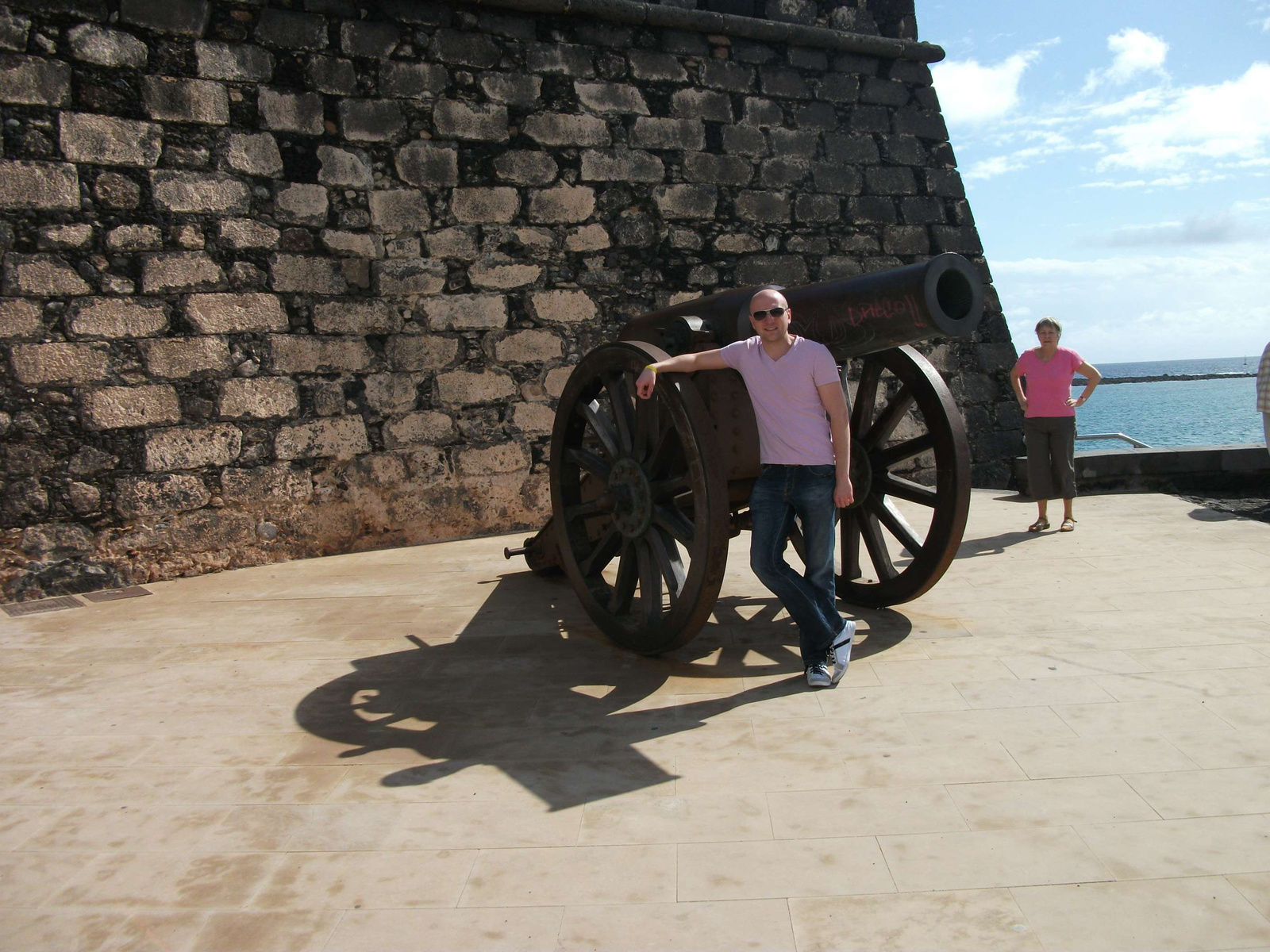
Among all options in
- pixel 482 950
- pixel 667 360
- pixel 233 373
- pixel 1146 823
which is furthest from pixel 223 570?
pixel 1146 823

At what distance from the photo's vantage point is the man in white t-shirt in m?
3.39

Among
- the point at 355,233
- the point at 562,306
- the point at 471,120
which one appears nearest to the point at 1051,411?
the point at 562,306

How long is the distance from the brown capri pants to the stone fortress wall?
210 cm

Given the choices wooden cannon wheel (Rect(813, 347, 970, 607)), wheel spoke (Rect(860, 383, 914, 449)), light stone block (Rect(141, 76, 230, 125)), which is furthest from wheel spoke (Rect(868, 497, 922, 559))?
light stone block (Rect(141, 76, 230, 125))

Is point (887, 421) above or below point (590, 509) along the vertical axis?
above

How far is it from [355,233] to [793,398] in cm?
363

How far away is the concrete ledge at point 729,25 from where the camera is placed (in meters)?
6.59

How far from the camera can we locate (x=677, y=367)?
11.6 feet

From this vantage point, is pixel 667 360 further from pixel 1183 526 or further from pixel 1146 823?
pixel 1183 526

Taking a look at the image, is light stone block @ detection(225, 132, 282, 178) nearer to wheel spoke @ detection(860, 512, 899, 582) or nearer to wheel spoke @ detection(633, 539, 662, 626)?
wheel spoke @ detection(633, 539, 662, 626)

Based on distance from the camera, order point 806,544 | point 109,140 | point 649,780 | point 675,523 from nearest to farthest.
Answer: point 649,780 → point 806,544 → point 675,523 → point 109,140

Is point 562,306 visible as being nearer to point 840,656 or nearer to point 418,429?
point 418,429

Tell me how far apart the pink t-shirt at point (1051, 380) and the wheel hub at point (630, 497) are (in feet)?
11.1

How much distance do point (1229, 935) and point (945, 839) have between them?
0.59m
